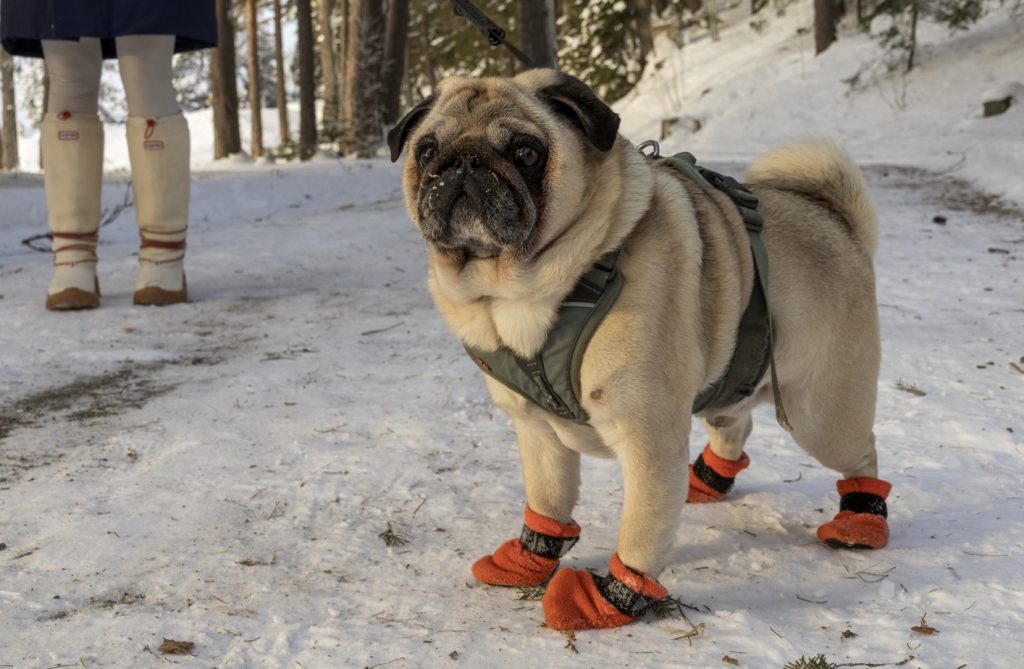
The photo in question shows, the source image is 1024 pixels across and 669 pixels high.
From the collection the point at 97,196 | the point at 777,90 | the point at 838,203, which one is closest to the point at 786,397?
the point at 838,203

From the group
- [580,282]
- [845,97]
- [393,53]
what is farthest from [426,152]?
[845,97]

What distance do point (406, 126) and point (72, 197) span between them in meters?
3.66

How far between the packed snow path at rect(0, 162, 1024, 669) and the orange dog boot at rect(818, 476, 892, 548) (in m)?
0.05

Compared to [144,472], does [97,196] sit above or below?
above

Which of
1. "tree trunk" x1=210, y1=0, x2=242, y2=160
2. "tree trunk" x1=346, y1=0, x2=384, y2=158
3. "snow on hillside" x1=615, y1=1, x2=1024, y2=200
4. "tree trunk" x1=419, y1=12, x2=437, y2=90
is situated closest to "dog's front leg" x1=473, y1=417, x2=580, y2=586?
"snow on hillside" x1=615, y1=1, x2=1024, y2=200

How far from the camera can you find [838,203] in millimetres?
3211

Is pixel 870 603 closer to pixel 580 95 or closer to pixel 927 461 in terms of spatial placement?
pixel 927 461

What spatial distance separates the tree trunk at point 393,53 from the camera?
1773 cm

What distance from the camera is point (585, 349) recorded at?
2463 millimetres

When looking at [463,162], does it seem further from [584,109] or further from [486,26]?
[486,26]

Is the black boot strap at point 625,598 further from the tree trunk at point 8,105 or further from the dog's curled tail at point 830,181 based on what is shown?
the tree trunk at point 8,105

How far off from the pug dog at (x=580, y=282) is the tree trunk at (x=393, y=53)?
15.4 meters

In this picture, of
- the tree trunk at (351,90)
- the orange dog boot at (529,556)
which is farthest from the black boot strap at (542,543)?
the tree trunk at (351,90)

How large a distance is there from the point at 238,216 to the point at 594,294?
838cm
